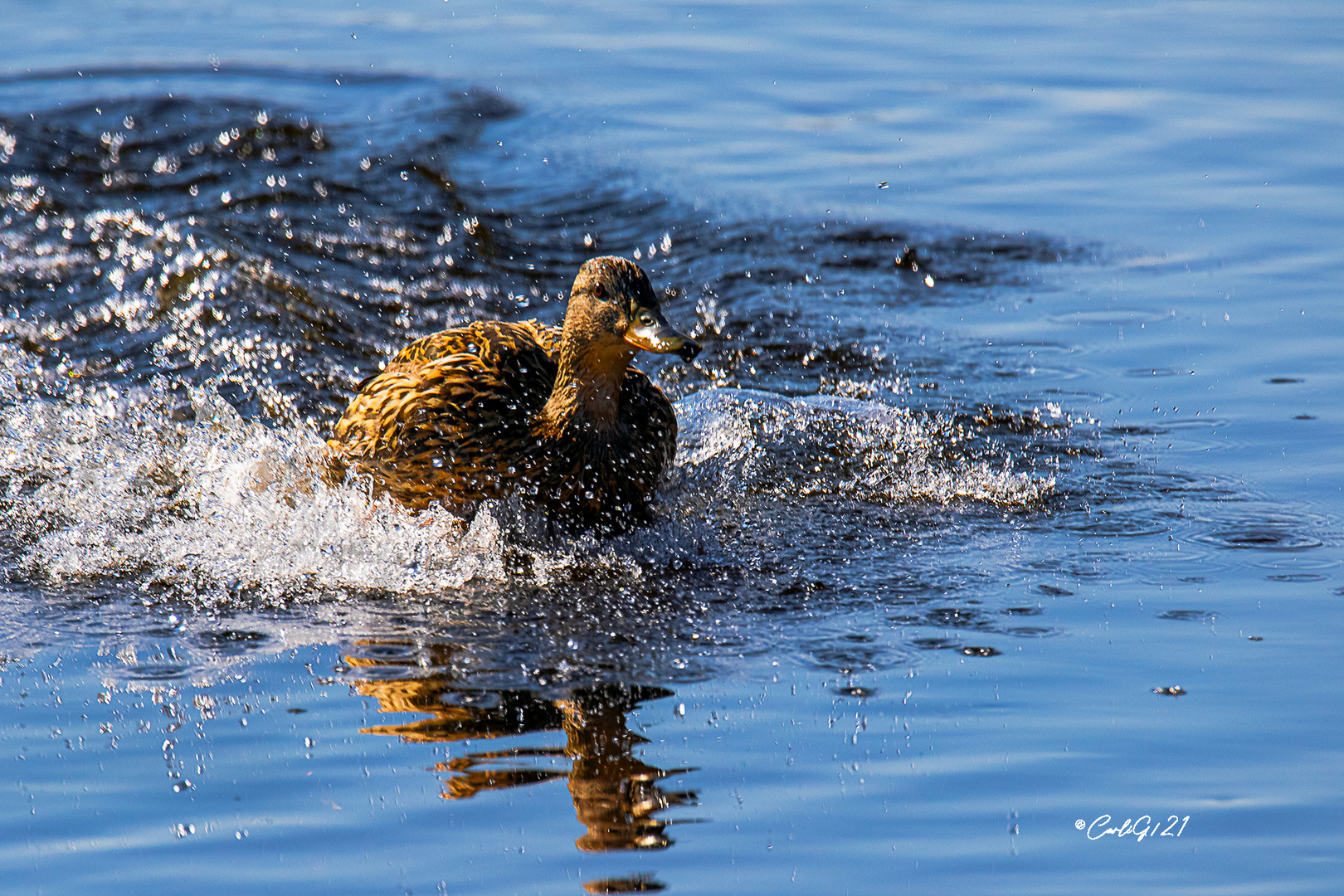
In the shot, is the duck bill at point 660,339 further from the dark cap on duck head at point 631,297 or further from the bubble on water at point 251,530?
the bubble on water at point 251,530

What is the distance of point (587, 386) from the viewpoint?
218 inches

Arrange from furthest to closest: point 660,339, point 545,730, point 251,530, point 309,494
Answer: point 309,494, point 251,530, point 660,339, point 545,730

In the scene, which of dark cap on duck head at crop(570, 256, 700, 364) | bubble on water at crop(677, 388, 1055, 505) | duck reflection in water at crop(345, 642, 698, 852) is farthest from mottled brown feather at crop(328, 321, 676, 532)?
duck reflection in water at crop(345, 642, 698, 852)

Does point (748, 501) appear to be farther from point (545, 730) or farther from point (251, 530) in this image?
point (545, 730)

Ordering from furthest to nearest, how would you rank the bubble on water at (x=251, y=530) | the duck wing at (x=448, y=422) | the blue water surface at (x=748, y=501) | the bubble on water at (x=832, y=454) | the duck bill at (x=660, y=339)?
the bubble on water at (x=832, y=454), the duck wing at (x=448, y=422), the bubble on water at (x=251, y=530), the duck bill at (x=660, y=339), the blue water surface at (x=748, y=501)

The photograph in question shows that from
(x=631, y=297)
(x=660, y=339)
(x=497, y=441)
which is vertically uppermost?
(x=631, y=297)

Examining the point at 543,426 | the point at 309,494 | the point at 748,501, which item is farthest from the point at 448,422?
the point at 748,501

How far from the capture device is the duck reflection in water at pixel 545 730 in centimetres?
A: 380

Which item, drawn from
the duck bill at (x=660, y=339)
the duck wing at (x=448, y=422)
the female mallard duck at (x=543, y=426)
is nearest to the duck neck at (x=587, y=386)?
the female mallard duck at (x=543, y=426)

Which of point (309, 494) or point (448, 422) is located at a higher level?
point (448, 422)

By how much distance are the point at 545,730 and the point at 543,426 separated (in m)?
1.57

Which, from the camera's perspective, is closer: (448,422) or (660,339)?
(660,339)

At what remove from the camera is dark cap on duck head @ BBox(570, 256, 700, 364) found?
5.16 metres

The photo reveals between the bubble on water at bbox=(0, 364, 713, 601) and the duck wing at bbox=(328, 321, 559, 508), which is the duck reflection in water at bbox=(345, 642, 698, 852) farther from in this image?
the duck wing at bbox=(328, 321, 559, 508)
